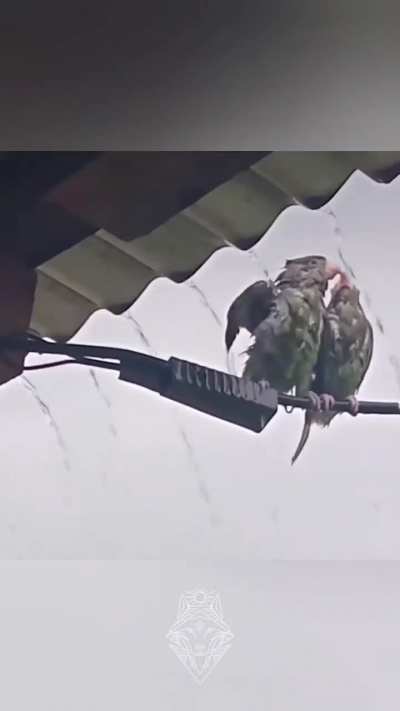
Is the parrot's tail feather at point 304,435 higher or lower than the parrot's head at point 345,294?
lower

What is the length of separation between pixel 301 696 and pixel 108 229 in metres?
0.78

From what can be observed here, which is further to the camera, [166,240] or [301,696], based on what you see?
[166,240]

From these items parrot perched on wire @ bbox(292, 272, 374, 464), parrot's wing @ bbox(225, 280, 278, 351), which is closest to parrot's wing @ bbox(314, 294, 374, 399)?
parrot perched on wire @ bbox(292, 272, 374, 464)

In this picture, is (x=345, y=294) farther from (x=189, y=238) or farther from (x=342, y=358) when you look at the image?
(x=189, y=238)

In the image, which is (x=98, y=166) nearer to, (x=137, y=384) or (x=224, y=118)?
(x=224, y=118)

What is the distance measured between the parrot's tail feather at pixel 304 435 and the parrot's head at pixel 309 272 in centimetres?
21

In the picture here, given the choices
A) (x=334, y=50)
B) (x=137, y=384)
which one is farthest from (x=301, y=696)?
(x=334, y=50)

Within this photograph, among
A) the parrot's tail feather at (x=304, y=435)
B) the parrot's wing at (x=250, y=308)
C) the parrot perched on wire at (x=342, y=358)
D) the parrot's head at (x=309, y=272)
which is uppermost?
the parrot's head at (x=309, y=272)

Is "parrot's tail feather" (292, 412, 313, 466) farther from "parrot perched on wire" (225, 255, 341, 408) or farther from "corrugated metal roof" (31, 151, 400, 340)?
"corrugated metal roof" (31, 151, 400, 340)

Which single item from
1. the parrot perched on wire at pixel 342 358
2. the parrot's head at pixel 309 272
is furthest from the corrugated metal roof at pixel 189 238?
the parrot perched on wire at pixel 342 358

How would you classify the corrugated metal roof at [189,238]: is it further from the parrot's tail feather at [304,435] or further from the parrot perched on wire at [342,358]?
the parrot's tail feather at [304,435]

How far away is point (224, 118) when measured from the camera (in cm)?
142

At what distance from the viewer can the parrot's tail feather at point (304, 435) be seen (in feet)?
4.39

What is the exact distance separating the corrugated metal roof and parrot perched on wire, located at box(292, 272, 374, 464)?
189 mm
